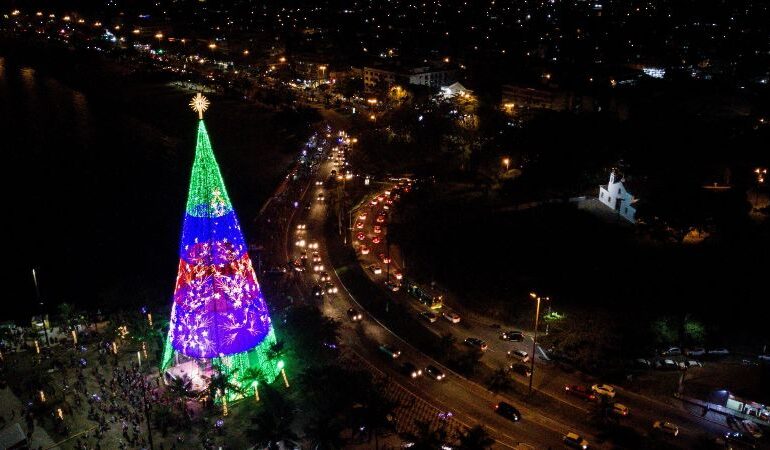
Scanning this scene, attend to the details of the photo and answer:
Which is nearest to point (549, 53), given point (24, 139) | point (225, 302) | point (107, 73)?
point (107, 73)

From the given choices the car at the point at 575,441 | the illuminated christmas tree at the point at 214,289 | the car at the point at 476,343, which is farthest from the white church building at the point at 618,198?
the illuminated christmas tree at the point at 214,289

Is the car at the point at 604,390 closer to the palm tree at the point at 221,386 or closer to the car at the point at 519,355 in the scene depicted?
the car at the point at 519,355

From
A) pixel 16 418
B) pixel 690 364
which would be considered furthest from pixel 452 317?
pixel 16 418

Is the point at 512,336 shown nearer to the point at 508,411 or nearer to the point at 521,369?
the point at 521,369

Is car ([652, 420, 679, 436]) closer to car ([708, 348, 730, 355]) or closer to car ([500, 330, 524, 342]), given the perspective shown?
car ([708, 348, 730, 355])

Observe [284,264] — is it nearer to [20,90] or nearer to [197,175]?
[197,175]

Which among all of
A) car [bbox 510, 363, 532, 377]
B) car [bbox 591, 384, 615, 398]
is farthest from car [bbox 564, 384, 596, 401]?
car [bbox 510, 363, 532, 377]
